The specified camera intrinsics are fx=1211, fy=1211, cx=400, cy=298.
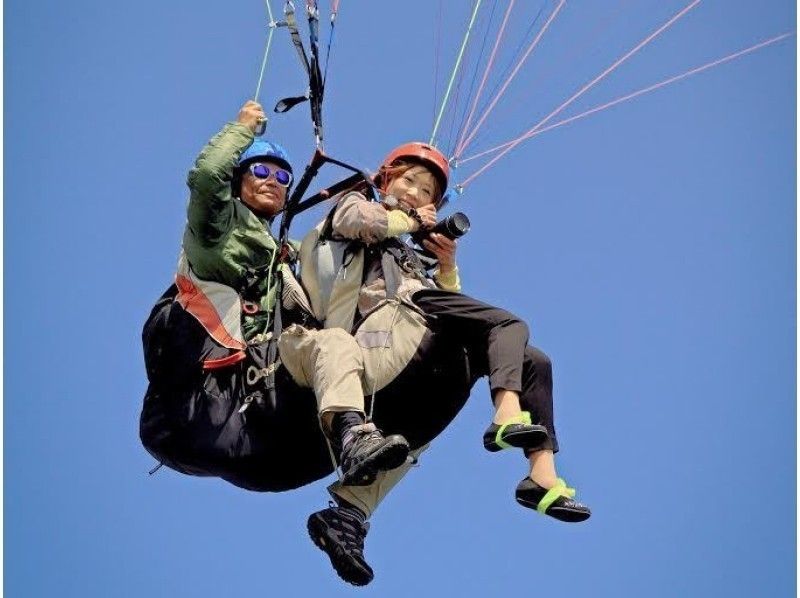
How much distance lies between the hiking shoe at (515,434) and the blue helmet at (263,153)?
251 cm

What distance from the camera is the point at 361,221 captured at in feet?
20.8

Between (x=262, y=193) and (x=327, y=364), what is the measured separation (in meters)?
1.70

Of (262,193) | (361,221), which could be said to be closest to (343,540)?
(361,221)

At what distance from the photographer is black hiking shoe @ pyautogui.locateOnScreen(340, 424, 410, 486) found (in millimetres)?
5539

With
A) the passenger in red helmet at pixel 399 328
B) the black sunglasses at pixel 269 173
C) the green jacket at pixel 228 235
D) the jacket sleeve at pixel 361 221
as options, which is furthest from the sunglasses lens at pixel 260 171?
the jacket sleeve at pixel 361 221

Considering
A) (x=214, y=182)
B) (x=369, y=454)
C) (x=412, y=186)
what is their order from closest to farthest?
1. (x=369, y=454)
2. (x=214, y=182)
3. (x=412, y=186)

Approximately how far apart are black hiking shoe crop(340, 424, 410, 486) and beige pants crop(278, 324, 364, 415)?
0.26 metres

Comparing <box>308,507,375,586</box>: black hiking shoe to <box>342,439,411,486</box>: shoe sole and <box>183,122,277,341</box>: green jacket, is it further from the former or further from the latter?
<box>183,122,277,341</box>: green jacket

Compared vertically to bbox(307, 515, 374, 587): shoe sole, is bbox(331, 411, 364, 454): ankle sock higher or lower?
higher

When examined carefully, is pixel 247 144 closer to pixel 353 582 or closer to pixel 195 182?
pixel 195 182

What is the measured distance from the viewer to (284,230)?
6.91 metres

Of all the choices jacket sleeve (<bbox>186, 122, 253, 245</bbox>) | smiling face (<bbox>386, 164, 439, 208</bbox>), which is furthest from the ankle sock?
smiling face (<bbox>386, 164, 439, 208</bbox>)

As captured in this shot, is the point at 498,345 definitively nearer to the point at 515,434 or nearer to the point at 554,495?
the point at 515,434

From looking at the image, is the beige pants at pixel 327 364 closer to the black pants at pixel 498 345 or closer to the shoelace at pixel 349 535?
the black pants at pixel 498 345
